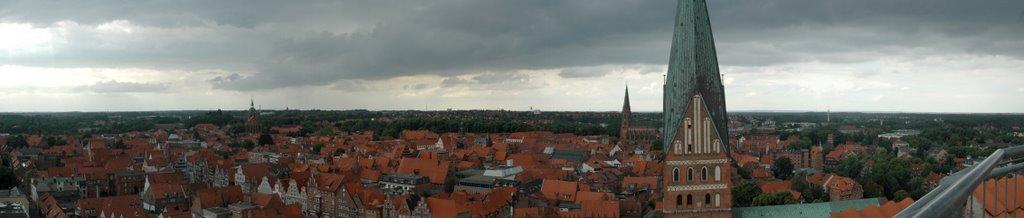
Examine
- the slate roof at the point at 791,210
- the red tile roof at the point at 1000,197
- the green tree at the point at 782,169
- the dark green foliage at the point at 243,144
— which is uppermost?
the red tile roof at the point at 1000,197

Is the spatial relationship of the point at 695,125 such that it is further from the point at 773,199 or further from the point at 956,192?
the point at 956,192

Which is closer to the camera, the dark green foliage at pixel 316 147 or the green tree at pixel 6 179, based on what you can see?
the green tree at pixel 6 179

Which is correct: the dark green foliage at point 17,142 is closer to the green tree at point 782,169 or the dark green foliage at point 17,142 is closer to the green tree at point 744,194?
the green tree at point 782,169

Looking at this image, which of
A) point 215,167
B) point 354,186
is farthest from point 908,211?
point 215,167

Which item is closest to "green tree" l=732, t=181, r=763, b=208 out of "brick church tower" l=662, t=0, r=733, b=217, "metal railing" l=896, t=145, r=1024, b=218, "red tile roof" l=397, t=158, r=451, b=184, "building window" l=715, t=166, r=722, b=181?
"building window" l=715, t=166, r=722, b=181

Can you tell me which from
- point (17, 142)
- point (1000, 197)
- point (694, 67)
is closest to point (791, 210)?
point (694, 67)

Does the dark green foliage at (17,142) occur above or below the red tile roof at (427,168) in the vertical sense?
above

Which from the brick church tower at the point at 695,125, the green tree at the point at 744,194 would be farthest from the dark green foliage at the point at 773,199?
the brick church tower at the point at 695,125
